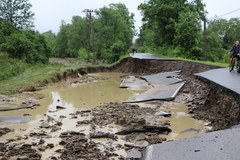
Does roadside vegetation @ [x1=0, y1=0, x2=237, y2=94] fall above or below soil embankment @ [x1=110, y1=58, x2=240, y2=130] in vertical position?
above

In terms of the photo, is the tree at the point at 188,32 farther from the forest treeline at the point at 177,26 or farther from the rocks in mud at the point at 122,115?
the rocks in mud at the point at 122,115

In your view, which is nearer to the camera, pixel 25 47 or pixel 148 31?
pixel 25 47

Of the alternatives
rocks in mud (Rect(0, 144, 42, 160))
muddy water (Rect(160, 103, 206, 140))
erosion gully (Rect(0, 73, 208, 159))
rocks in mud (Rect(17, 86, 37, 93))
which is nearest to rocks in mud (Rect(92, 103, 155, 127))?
erosion gully (Rect(0, 73, 208, 159))

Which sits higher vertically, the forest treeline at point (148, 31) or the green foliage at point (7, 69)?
the forest treeline at point (148, 31)

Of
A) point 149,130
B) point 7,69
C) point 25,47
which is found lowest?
point 149,130

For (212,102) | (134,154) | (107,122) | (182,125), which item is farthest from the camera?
(212,102)

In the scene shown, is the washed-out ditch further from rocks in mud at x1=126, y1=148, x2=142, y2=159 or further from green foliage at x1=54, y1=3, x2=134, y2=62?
green foliage at x1=54, y1=3, x2=134, y2=62

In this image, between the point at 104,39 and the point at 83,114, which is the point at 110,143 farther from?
the point at 104,39

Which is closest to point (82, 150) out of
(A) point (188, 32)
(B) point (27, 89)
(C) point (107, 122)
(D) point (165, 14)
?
(C) point (107, 122)

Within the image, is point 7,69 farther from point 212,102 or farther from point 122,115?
point 212,102

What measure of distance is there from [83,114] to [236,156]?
7.26m

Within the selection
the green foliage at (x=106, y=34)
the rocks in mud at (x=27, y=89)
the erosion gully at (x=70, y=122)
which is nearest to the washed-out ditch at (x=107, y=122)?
the erosion gully at (x=70, y=122)

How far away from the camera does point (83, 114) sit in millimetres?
9898

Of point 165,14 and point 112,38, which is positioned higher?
point 165,14
